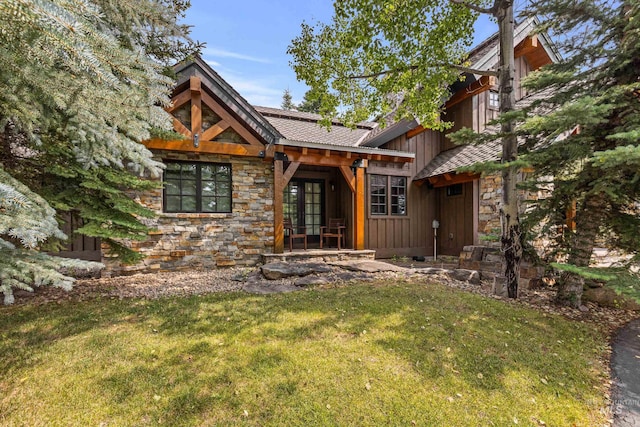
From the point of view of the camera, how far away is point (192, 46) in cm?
532

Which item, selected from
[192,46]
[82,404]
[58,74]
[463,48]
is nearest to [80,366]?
[82,404]

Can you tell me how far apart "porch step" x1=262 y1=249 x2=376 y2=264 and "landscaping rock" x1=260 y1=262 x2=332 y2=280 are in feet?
2.60

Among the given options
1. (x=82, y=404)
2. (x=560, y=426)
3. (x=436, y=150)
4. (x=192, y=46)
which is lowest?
(x=560, y=426)

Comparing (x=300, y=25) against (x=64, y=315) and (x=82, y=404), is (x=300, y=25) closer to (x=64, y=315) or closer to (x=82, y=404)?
(x=64, y=315)

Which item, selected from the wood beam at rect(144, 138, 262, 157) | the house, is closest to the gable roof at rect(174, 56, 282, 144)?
the house

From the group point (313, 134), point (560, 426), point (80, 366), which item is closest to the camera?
point (560, 426)

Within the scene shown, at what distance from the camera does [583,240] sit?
4.39m

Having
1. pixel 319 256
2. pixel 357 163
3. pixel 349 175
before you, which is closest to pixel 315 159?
pixel 349 175

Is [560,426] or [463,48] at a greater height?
[463,48]

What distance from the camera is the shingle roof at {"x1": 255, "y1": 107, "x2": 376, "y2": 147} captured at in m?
9.42

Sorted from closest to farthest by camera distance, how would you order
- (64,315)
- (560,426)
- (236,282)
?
(560,426), (64,315), (236,282)

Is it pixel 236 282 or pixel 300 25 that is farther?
pixel 300 25

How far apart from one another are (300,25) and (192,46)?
7.62ft

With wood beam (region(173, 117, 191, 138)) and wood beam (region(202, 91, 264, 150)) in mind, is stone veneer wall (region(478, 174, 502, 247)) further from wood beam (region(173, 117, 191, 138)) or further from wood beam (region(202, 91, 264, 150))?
wood beam (region(173, 117, 191, 138))
